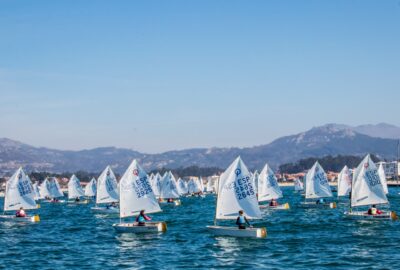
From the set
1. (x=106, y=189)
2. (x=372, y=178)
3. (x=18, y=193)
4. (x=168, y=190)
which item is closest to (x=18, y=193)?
(x=18, y=193)

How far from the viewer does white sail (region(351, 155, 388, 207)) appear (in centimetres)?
6259

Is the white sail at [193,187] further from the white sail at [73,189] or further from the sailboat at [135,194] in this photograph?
the sailboat at [135,194]

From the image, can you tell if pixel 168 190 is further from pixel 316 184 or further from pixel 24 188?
pixel 24 188

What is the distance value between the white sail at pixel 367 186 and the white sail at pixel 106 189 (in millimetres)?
36154

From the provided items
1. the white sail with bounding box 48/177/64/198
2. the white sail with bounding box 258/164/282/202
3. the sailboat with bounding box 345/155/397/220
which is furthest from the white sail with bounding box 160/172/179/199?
the sailboat with bounding box 345/155/397/220

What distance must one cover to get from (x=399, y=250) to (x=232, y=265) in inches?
479

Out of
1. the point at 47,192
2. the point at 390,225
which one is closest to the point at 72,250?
the point at 390,225

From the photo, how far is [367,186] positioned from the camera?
2475 inches

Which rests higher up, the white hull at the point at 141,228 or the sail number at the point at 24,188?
the sail number at the point at 24,188

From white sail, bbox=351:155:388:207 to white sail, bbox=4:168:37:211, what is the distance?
113ft

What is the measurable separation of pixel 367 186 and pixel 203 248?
78.3ft

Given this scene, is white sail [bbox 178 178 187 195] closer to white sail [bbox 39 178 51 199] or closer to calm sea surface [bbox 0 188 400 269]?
white sail [bbox 39 178 51 199]

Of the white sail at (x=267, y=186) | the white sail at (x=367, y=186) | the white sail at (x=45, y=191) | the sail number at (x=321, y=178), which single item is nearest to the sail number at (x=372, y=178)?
the white sail at (x=367, y=186)

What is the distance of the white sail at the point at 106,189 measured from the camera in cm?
8712
